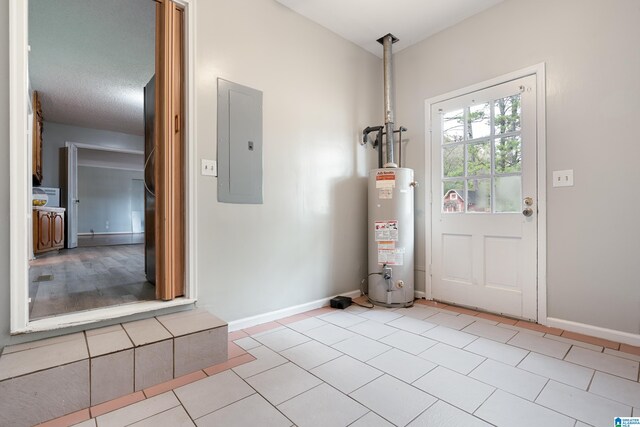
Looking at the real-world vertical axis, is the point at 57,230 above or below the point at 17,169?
below

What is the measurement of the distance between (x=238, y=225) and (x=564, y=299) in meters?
2.51

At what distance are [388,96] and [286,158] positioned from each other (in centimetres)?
137

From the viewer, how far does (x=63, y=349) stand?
55.4 inches

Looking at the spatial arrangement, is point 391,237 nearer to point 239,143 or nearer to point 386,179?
point 386,179

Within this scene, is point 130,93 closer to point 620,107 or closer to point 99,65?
point 99,65

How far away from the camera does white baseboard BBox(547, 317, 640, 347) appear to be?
6.45ft

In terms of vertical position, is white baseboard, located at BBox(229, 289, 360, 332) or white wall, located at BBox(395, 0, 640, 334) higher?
white wall, located at BBox(395, 0, 640, 334)

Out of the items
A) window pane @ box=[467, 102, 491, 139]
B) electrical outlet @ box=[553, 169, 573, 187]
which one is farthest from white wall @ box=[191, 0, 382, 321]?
electrical outlet @ box=[553, 169, 573, 187]

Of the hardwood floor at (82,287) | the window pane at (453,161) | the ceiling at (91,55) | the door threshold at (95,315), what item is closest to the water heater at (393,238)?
the window pane at (453,161)

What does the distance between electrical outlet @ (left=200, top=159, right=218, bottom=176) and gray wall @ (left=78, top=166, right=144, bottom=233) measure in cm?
876

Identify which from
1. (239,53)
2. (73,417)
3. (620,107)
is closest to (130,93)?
(239,53)

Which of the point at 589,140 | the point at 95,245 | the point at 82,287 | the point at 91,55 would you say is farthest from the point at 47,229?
the point at 589,140

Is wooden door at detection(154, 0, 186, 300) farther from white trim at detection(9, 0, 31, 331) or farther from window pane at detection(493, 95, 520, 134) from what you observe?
window pane at detection(493, 95, 520, 134)

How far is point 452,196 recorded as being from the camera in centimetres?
289
